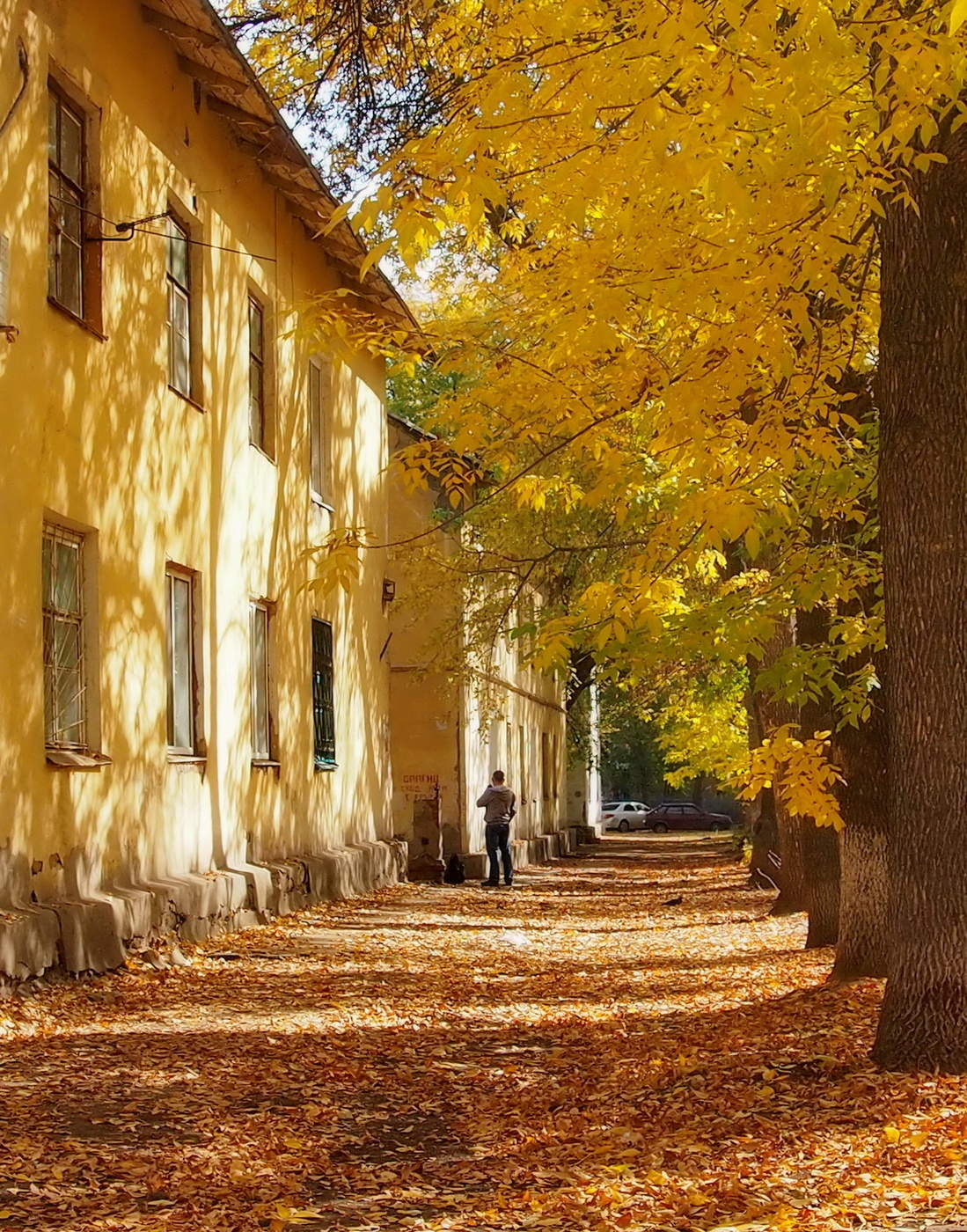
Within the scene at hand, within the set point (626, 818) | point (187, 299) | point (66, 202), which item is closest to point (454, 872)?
point (187, 299)

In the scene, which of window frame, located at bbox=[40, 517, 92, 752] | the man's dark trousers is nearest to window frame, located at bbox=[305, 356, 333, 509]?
the man's dark trousers

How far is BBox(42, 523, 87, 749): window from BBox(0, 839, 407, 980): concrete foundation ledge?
1.16m

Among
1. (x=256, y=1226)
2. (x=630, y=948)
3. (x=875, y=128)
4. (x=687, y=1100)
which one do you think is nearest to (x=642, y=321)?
(x=875, y=128)

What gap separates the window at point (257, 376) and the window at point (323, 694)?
2.76 metres

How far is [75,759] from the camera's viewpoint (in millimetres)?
10812

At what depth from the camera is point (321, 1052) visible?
8.78m

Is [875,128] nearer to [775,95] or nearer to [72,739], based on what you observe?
[775,95]

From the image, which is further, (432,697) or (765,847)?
(432,697)

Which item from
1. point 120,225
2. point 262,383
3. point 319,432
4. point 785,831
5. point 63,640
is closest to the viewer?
point 63,640

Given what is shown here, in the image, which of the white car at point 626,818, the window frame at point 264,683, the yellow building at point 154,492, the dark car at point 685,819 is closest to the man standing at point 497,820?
the yellow building at point 154,492

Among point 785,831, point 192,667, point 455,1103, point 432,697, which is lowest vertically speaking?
point 455,1103

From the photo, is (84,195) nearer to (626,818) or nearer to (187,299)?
(187,299)

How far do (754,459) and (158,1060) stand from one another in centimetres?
437

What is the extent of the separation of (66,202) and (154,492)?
2514mm
